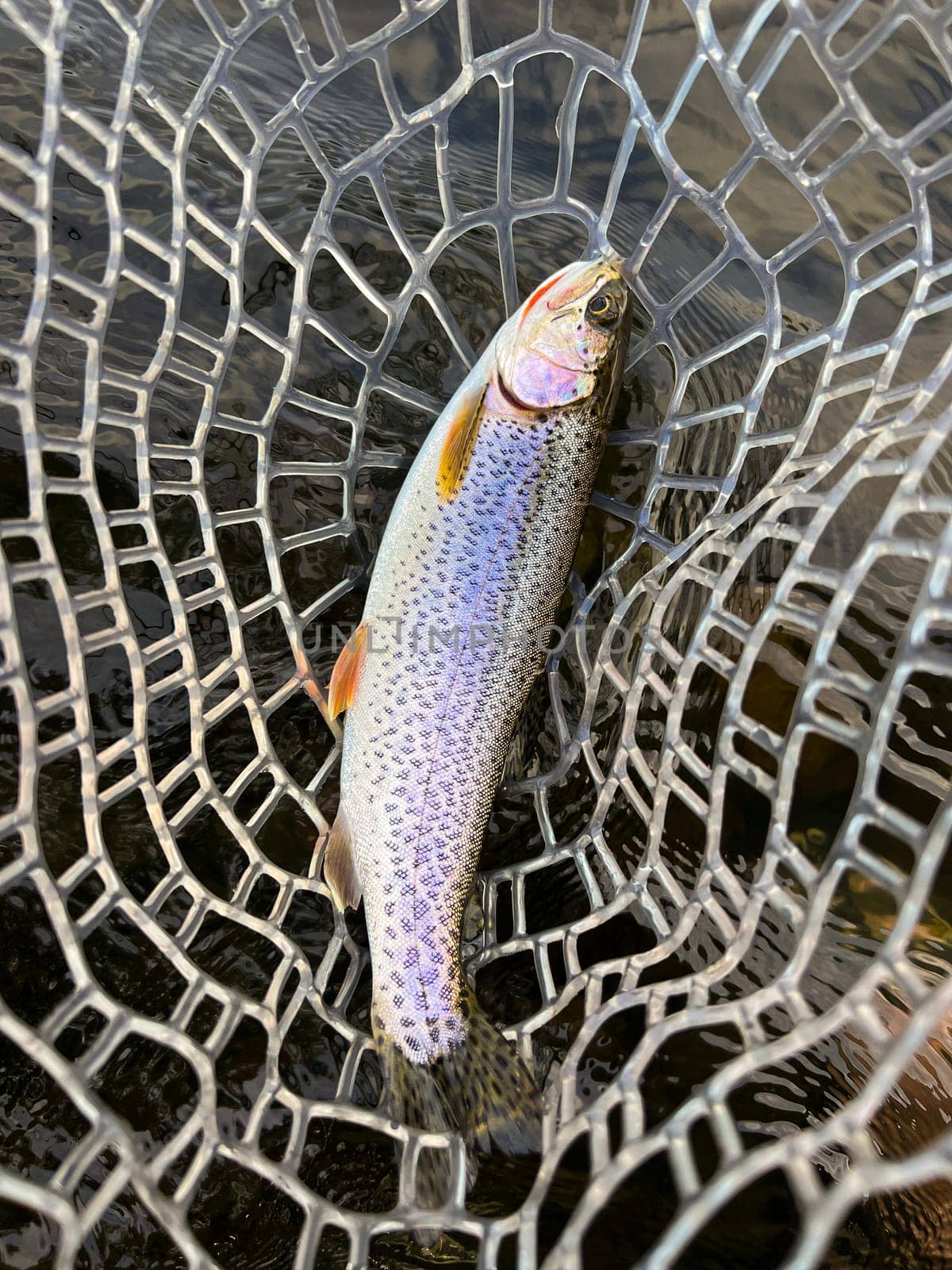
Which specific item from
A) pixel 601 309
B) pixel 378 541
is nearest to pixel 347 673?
pixel 378 541

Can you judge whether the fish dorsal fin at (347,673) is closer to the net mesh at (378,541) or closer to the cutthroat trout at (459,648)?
the cutthroat trout at (459,648)

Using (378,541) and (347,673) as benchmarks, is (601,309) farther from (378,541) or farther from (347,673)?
(347,673)

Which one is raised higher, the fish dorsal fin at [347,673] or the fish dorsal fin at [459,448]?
the fish dorsal fin at [459,448]

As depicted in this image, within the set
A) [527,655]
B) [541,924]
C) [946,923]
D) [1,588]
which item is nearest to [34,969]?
[1,588]

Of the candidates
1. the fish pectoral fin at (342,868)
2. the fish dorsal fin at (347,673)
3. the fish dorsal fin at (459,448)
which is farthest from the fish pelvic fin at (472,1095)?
the fish dorsal fin at (459,448)

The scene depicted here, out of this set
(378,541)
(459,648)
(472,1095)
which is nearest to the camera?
(472,1095)

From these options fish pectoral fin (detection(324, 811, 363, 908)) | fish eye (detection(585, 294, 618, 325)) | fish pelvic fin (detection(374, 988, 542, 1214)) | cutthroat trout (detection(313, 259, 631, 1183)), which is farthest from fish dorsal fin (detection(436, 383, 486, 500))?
fish pelvic fin (detection(374, 988, 542, 1214))

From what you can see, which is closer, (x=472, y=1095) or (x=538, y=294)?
(x=472, y=1095)
